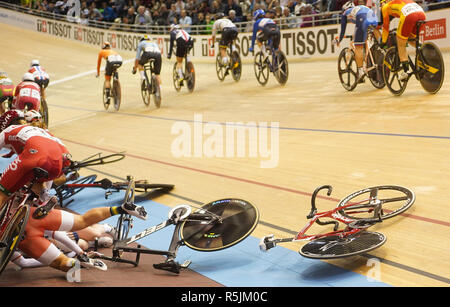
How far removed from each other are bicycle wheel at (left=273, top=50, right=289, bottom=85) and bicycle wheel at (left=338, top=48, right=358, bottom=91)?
140cm

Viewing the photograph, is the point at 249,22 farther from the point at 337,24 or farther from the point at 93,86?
the point at 93,86

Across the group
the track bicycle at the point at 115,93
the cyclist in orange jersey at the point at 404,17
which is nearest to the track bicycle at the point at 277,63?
the track bicycle at the point at 115,93

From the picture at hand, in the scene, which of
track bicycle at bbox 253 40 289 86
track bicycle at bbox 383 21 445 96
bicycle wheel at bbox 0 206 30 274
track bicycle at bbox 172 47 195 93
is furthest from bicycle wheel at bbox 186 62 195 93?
bicycle wheel at bbox 0 206 30 274

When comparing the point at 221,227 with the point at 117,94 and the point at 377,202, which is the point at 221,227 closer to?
the point at 377,202

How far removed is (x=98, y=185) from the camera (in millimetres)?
4777

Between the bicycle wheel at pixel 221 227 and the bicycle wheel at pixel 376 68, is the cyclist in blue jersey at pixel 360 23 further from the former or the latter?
the bicycle wheel at pixel 221 227

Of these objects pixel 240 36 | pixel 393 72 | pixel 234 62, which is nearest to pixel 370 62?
pixel 393 72

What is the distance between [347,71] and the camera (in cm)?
829

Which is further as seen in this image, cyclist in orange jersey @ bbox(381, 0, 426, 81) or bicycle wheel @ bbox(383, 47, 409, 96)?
bicycle wheel @ bbox(383, 47, 409, 96)

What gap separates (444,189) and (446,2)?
22.6 feet

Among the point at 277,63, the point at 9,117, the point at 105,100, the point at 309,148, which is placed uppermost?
the point at 277,63

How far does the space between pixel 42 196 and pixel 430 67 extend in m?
4.91

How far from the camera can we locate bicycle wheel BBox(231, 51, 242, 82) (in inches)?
441

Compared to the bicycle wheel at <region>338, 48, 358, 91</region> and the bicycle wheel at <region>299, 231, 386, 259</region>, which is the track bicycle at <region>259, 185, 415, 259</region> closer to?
the bicycle wheel at <region>299, 231, 386, 259</region>
